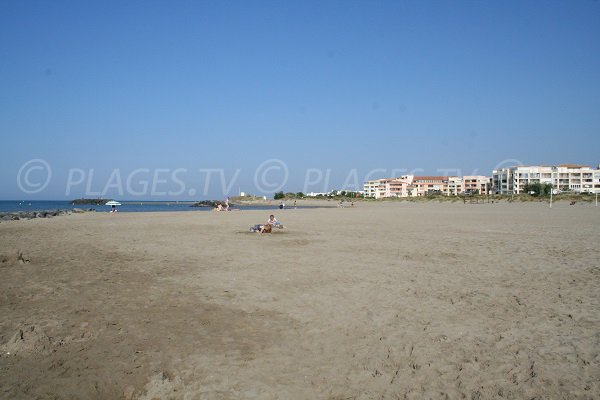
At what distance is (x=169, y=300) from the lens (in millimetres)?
7145

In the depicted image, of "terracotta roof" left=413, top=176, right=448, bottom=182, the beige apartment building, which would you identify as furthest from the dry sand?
"terracotta roof" left=413, top=176, right=448, bottom=182

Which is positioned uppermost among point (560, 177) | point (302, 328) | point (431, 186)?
point (560, 177)

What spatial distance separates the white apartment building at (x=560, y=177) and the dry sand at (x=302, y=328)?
117 metres

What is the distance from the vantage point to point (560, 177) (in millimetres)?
114500

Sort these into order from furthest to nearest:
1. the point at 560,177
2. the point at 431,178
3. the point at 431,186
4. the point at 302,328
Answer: the point at 431,178
the point at 431,186
the point at 560,177
the point at 302,328

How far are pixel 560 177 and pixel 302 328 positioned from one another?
5143 inches

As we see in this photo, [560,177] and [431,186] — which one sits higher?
[560,177]

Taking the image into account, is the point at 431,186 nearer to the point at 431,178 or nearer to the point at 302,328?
the point at 431,178

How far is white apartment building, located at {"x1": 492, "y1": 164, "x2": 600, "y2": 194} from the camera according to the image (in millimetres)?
111213

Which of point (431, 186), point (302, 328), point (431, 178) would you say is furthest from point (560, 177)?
point (302, 328)

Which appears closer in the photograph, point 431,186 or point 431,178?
point 431,186

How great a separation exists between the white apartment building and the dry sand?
11725cm

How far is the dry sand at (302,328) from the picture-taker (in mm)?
4098

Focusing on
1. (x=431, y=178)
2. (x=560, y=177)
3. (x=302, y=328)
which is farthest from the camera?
(x=431, y=178)
